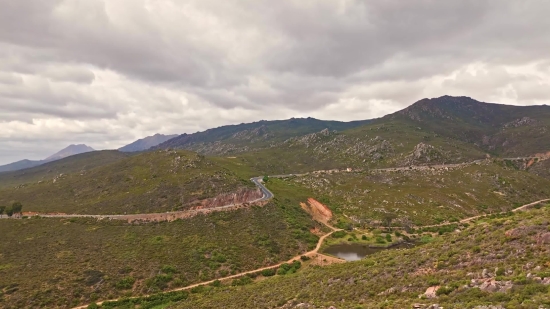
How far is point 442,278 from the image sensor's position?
1197 inches

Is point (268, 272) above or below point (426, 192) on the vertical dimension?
below

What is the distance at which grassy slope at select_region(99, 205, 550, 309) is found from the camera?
944 inches

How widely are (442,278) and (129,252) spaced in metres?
72.4

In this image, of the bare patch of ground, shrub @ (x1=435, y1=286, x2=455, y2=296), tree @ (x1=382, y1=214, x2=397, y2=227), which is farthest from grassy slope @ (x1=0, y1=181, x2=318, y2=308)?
shrub @ (x1=435, y1=286, x2=455, y2=296)

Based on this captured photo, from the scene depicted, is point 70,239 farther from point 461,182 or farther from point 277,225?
point 461,182

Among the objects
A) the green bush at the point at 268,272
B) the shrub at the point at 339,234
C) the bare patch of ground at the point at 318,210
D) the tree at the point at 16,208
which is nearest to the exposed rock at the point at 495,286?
the green bush at the point at 268,272

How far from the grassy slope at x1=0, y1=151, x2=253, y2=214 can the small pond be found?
47.8m

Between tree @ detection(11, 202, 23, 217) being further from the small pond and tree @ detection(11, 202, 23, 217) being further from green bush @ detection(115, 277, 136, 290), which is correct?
the small pond

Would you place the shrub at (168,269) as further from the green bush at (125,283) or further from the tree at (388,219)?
the tree at (388,219)

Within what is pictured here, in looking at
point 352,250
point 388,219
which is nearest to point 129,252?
point 352,250

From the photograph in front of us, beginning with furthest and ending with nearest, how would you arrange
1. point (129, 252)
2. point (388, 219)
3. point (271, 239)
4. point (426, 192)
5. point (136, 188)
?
point (426, 192)
point (136, 188)
point (388, 219)
point (271, 239)
point (129, 252)

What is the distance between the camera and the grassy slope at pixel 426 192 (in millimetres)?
123688

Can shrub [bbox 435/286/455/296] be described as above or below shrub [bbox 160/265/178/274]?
above

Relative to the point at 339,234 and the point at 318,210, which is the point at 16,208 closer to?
the point at 318,210
